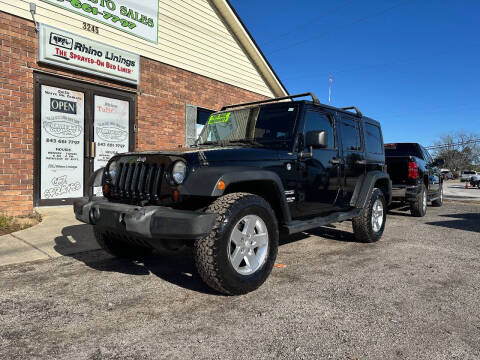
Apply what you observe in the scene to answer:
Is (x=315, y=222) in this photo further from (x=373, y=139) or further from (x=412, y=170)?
(x=412, y=170)

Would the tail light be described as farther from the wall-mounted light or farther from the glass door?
the wall-mounted light

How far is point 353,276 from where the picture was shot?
140 inches

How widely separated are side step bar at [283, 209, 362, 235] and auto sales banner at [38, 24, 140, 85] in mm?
5892

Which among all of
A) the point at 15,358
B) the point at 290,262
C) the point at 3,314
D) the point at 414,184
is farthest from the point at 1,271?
the point at 414,184

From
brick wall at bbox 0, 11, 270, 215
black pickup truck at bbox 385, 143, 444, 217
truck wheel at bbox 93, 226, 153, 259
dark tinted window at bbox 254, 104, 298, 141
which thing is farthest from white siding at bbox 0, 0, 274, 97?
black pickup truck at bbox 385, 143, 444, 217

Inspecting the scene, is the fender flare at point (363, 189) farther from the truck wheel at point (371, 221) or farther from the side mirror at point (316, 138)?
the side mirror at point (316, 138)

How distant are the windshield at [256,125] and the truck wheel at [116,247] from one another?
1.62 metres

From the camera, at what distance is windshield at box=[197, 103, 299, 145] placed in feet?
13.1

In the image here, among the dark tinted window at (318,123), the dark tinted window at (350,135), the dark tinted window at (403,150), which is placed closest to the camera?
the dark tinted window at (318,123)

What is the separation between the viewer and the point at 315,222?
4027mm

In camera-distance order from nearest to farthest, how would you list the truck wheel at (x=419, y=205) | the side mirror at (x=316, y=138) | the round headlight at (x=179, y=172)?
1. the round headlight at (x=179, y=172)
2. the side mirror at (x=316, y=138)
3. the truck wheel at (x=419, y=205)

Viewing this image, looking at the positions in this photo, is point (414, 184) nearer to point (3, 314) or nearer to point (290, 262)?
point (290, 262)

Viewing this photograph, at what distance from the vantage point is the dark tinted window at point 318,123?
4.09 m

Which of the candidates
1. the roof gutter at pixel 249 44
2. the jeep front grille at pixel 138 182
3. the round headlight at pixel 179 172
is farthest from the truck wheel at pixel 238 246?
the roof gutter at pixel 249 44
